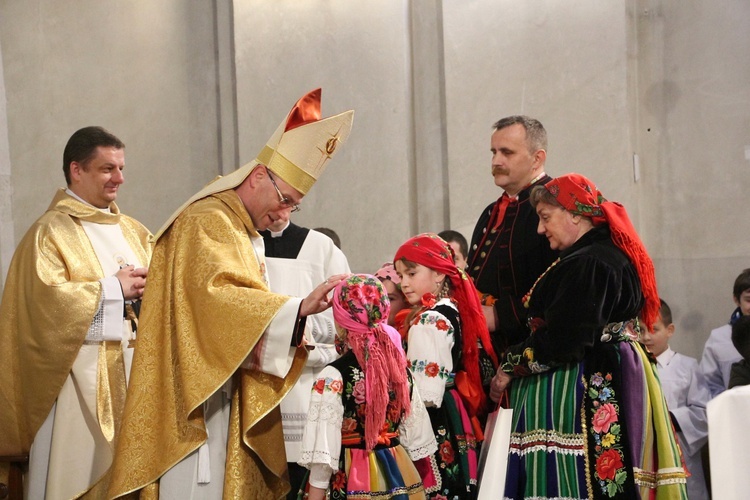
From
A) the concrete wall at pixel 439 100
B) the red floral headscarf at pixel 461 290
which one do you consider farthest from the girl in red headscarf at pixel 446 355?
the concrete wall at pixel 439 100

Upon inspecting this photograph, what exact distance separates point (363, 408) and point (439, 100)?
3.89 metres

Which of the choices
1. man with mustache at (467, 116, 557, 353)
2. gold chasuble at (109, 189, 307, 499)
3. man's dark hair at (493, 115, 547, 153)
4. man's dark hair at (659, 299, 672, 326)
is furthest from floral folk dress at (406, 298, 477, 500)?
man's dark hair at (659, 299, 672, 326)

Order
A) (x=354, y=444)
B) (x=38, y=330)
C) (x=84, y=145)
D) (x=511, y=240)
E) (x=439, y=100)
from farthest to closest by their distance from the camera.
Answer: (x=439, y=100)
(x=84, y=145)
(x=511, y=240)
(x=38, y=330)
(x=354, y=444)

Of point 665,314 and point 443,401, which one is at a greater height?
point 665,314

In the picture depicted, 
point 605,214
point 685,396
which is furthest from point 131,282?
point 685,396

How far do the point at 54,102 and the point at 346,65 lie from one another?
1953 millimetres

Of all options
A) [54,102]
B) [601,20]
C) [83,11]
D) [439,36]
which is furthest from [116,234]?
[601,20]

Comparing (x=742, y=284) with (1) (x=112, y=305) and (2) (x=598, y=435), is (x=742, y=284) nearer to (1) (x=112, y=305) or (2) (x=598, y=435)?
(2) (x=598, y=435)

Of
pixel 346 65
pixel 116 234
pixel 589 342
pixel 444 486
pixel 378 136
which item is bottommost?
pixel 444 486

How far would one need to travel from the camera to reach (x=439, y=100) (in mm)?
7203

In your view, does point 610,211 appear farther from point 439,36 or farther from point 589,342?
point 439,36

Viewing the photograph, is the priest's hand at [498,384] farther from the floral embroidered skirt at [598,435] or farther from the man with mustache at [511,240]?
the man with mustache at [511,240]

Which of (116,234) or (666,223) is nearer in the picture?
(116,234)

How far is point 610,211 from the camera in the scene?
4.16 m
